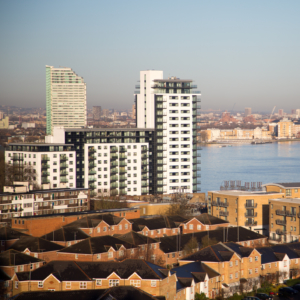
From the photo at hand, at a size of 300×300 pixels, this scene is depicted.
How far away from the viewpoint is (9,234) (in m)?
11.4

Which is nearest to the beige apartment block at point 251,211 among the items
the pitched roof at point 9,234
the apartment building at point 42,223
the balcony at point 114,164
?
the apartment building at point 42,223

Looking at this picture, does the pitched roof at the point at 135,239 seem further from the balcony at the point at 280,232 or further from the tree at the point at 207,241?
the balcony at the point at 280,232

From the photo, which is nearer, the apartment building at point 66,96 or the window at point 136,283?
the window at point 136,283

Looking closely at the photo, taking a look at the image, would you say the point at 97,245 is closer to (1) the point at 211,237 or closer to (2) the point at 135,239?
(2) the point at 135,239

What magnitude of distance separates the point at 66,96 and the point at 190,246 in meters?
55.8

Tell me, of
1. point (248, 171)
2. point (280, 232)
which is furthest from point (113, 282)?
point (248, 171)

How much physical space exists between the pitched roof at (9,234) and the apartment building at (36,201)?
175 centimetres

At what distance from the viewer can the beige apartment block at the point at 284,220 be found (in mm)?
13250

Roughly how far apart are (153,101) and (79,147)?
124 inches

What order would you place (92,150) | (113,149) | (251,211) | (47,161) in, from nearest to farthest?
(251,211) < (47,161) < (92,150) < (113,149)

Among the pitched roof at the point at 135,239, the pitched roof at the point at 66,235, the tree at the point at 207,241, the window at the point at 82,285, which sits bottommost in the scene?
the window at the point at 82,285

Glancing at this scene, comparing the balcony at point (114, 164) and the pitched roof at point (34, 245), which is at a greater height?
the balcony at point (114, 164)

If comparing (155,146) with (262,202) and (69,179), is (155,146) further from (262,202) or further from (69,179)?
(262,202)

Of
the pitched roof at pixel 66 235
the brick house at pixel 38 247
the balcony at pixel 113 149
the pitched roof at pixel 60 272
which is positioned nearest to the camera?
the pitched roof at pixel 60 272
